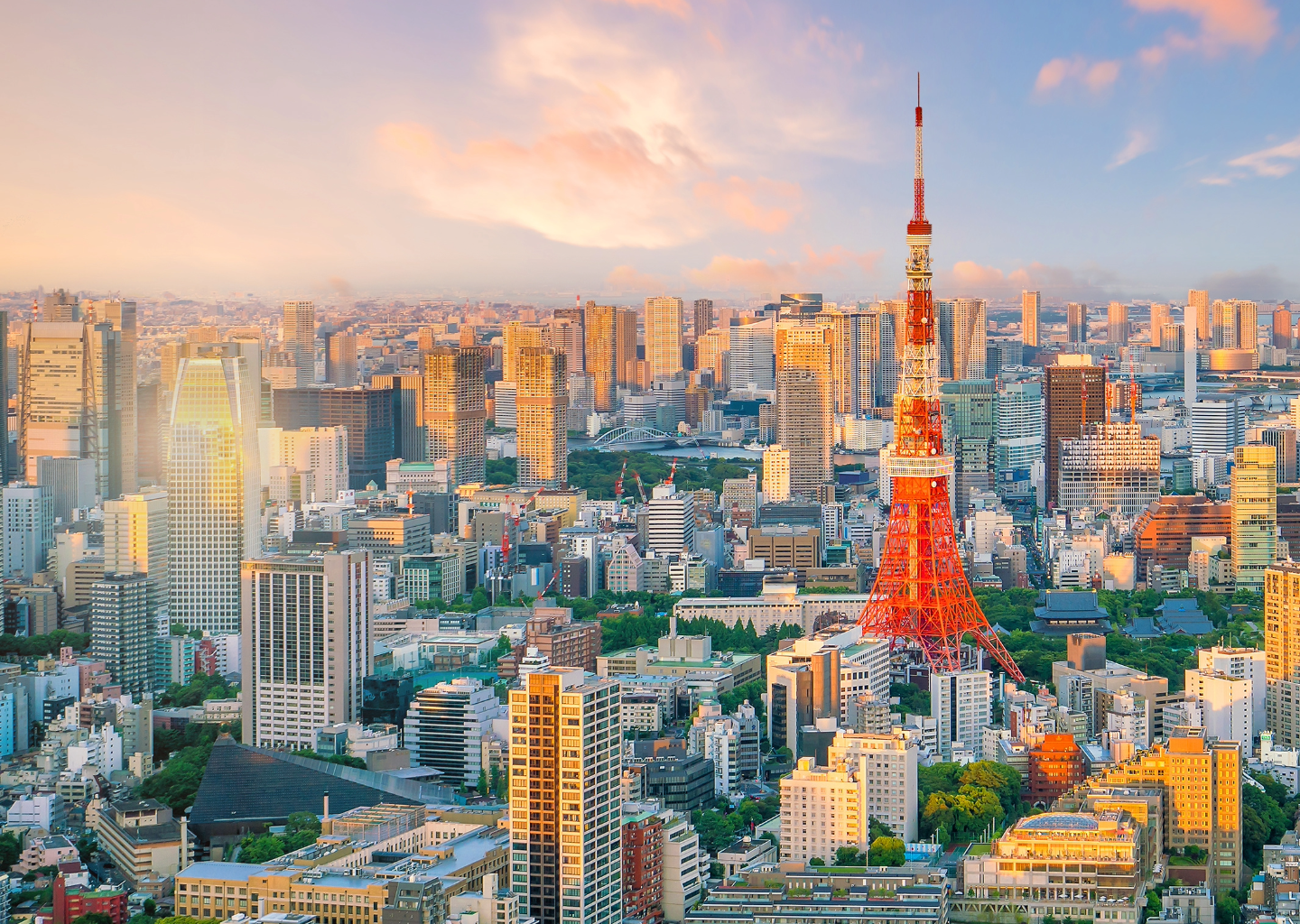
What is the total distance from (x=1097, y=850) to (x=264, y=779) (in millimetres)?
4573

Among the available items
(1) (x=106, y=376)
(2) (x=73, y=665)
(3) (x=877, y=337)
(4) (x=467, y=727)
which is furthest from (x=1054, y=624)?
(3) (x=877, y=337)

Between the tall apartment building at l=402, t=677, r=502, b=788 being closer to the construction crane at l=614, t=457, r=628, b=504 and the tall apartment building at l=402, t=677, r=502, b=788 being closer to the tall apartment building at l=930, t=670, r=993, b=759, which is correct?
the tall apartment building at l=930, t=670, r=993, b=759

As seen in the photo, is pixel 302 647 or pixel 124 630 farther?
pixel 124 630

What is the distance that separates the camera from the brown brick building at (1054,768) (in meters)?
12.8

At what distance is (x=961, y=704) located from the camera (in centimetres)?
1469

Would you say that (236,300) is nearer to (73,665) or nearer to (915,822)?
(73,665)

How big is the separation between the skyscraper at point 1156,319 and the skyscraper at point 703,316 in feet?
21.6

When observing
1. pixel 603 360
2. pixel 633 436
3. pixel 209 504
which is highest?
pixel 603 360

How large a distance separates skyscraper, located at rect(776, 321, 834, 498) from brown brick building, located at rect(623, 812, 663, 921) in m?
17.2

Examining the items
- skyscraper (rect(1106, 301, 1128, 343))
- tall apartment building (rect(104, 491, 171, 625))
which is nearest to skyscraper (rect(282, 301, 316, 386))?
tall apartment building (rect(104, 491, 171, 625))

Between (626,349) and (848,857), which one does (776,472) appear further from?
(848,857)

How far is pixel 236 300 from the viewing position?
21328 millimetres

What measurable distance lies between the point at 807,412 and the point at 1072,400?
132 inches

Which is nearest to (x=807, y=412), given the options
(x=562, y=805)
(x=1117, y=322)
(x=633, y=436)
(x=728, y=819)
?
(x=633, y=436)
